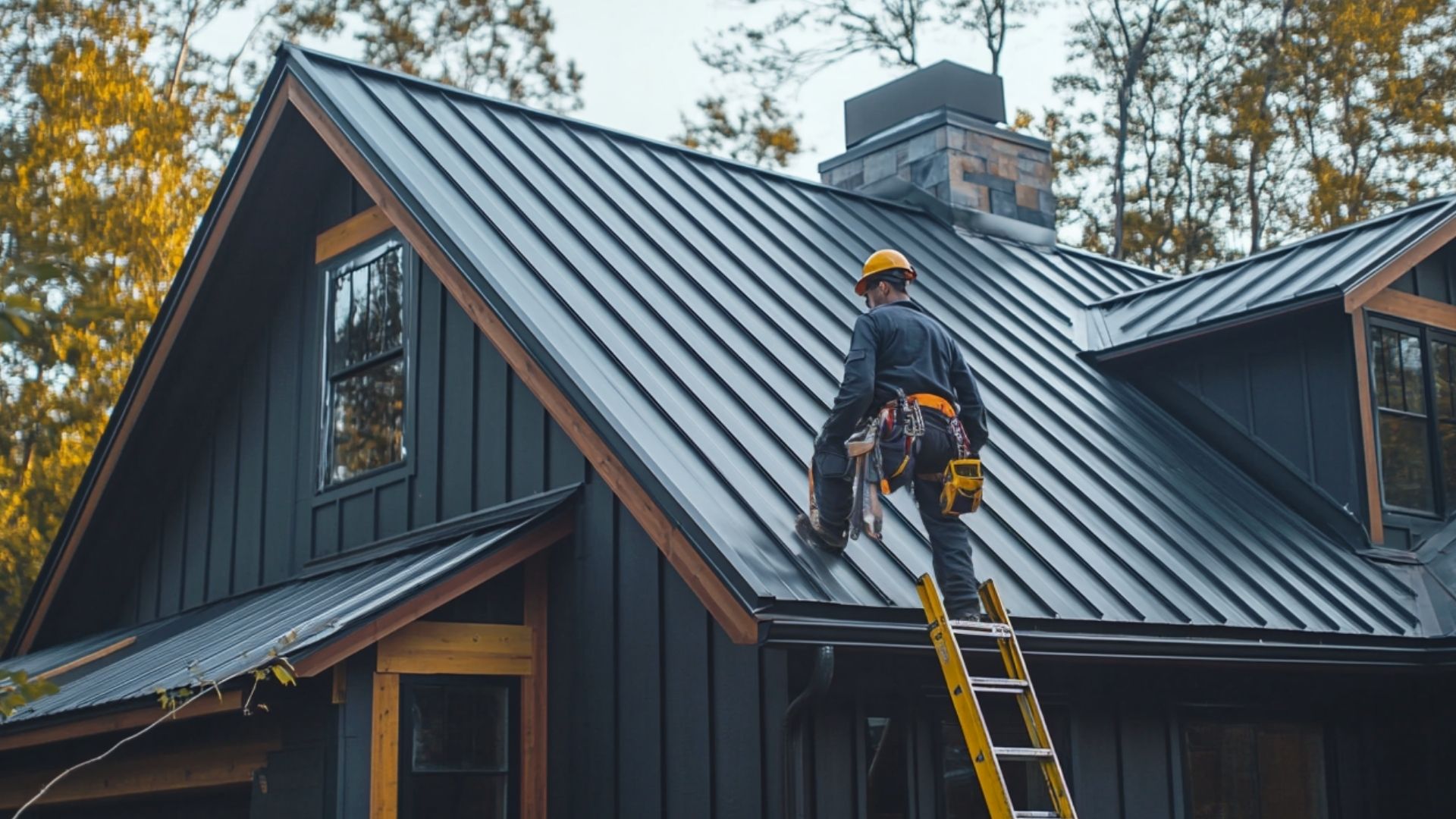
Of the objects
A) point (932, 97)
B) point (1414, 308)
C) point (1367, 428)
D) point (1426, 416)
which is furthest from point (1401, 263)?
point (932, 97)

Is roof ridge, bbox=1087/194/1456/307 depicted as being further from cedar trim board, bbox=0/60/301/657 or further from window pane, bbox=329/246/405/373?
cedar trim board, bbox=0/60/301/657

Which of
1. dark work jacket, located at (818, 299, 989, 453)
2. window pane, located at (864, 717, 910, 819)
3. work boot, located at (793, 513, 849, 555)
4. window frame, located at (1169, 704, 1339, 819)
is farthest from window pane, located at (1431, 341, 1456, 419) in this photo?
work boot, located at (793, 513, 849, 555)

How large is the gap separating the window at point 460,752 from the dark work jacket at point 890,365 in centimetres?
266

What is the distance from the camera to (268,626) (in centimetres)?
959

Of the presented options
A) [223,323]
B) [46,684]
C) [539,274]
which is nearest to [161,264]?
[223,323]

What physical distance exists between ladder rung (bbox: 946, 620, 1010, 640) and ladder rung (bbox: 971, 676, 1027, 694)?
0.88 ft

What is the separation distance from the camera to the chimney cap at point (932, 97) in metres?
16.2

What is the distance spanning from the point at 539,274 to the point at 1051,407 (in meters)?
3.87

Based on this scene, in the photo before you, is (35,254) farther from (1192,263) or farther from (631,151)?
(1192,263)

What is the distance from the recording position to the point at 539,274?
33.5 ft

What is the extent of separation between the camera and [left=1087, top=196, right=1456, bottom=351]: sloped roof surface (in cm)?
1231

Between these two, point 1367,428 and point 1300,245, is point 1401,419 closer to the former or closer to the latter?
point 1367,428

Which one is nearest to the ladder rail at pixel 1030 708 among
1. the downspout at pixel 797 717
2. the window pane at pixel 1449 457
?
the downspout at pixel 797 717

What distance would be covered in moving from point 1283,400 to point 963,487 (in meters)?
5.50
